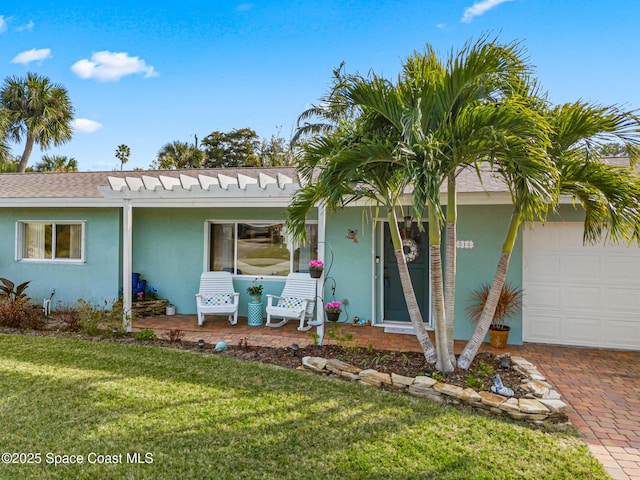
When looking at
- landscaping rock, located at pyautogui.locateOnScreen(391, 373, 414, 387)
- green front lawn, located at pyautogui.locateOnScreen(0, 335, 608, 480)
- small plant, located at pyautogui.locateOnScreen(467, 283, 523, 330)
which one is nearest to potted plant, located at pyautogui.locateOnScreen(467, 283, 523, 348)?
small plant, located at pyautogui.locateOnScreen(467, 283, 523, 330)

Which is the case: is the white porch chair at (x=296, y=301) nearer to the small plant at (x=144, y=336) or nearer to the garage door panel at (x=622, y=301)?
the small plant at (x=144, y=336)

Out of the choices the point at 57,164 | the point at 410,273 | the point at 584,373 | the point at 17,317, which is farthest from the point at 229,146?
the point at 584,373

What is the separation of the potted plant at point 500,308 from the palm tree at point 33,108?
78.5 feet

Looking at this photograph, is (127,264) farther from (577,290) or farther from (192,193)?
(577,290)

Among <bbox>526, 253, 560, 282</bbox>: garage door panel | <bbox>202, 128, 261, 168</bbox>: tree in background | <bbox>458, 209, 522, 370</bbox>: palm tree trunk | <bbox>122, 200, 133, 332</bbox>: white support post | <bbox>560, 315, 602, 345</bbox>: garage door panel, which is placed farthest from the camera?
<bbox>202, 128, 261, 168</bbox>: tree in background

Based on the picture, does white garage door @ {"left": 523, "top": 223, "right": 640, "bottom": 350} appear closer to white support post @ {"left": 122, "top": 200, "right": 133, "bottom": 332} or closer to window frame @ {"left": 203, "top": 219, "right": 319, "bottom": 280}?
window frame @ {"left": 203, "top": 219, "right": 319, "bottom": 280}

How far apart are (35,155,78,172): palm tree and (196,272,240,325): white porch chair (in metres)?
23.5

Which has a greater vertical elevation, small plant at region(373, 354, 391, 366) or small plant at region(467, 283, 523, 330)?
small plant at region(467, 283, 523, 330)

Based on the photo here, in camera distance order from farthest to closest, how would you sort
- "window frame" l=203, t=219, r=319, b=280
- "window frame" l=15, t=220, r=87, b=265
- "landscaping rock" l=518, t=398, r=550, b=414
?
"window frame" l=15, t=220, r=87, b=265, "window frame" l=203, t=219, r=319, b=280, "landscaping rock" l=518, t=398, r=550, b=414

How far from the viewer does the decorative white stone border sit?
3719 millimetres

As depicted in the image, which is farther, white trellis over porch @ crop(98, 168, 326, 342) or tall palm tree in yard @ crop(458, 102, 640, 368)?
white trellis over porch @ crop(98, 168, 326, 342)

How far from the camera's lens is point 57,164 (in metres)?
25.3

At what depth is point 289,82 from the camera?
13.7 metres

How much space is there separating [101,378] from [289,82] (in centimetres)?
1198
